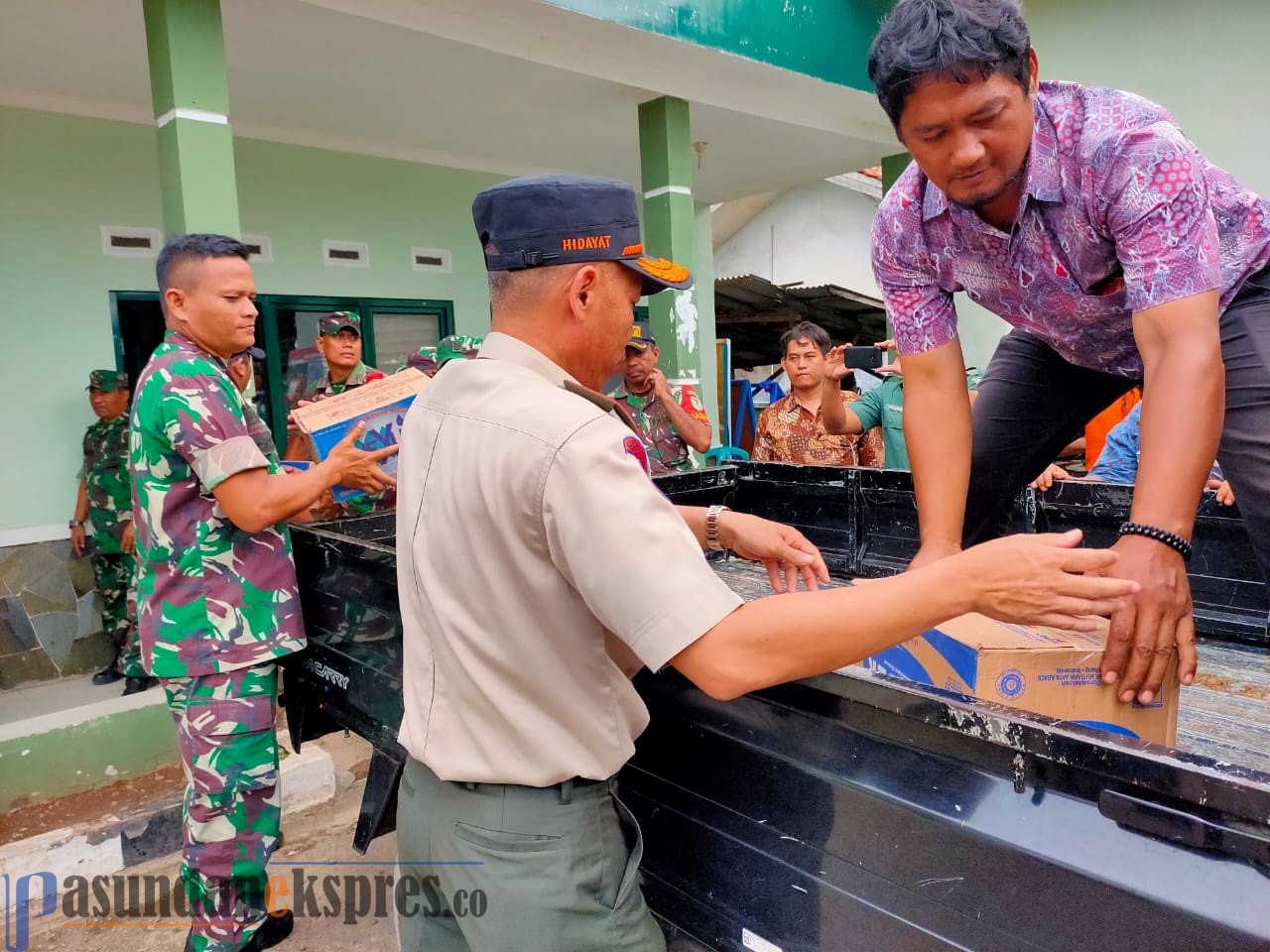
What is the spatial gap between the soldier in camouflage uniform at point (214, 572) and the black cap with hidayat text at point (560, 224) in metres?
1.28

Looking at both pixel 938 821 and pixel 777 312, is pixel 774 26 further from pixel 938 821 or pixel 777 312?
pixel 777 312

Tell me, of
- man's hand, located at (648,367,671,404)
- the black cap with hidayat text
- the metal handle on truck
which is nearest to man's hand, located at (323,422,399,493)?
the black cap with hidayat text

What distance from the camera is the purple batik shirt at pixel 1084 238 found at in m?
1.44

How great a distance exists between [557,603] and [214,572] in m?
1.59

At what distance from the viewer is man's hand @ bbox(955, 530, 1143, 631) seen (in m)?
0.98

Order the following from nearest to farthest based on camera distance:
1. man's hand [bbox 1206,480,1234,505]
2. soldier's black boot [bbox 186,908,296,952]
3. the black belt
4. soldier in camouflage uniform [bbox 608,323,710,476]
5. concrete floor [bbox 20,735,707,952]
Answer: the black belt → man's hand [bbox 1206,480,1234,505] → soldier's black boot [bbox 186,908,296,952] → concrete floor [bbox 20,735,707,952] → soldier in camouflage uniform [bbox 608,323,710,476]

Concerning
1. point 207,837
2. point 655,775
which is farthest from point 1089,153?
point 207,837

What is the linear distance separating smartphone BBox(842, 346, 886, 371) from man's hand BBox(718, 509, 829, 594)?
109 inches

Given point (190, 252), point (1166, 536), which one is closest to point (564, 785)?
point (1166, 536)

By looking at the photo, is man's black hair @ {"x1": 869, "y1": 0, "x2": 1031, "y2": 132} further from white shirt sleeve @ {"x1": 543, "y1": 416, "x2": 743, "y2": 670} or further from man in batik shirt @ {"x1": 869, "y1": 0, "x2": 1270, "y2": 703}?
white shirt sleeve @ {"x1": 543, "y1": 416, "x2": 743, "y2": 670}

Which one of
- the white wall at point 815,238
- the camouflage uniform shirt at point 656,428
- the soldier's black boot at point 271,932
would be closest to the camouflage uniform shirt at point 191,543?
the soldier's black boot at point 271,932

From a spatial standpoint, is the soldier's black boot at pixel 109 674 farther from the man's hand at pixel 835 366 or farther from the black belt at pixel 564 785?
the black belt at pixel 564 785

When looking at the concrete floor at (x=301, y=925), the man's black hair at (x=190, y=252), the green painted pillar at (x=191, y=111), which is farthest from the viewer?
the green painted pillar at (x=191, y=111)

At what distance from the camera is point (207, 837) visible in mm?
2355
